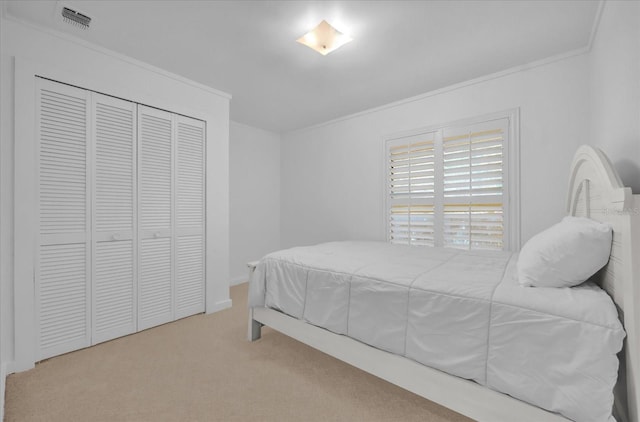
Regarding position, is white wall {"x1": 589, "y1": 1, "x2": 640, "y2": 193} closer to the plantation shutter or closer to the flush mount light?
the plantation shutter

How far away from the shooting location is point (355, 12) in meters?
1.87

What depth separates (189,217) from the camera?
288cm

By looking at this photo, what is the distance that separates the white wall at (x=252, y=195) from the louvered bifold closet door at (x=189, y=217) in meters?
1.21

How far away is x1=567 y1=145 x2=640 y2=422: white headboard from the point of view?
0.93 meters

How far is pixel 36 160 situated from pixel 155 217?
89 centimetres

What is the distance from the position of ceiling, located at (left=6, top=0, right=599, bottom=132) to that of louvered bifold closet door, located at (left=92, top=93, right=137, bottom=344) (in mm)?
585

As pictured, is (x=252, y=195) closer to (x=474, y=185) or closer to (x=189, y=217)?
(x=189, y=217)

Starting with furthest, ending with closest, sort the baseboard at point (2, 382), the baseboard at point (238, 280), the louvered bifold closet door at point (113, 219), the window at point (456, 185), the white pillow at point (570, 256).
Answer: the baseboard at point (238, 280) → the window at point (456, 185) → the louvered bifold closet door at point (113, 219) → the baseboard at point (2, 382) → the white pillow at point (570, 256)

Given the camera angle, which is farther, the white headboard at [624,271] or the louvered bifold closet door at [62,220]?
the louvered bifold closet door at [62,220]

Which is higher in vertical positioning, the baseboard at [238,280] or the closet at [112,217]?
the closet at [112,217]

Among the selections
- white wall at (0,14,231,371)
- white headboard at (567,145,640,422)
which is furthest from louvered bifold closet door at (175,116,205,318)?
white headboard at (567,145,640,422)

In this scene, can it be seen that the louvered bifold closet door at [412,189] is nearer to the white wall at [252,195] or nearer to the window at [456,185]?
the window at [456,185]

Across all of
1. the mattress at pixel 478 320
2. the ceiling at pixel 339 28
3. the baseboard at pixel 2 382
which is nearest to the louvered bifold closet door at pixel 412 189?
the ceiling at pixel 339 28

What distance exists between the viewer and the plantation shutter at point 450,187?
2.78 m
